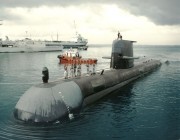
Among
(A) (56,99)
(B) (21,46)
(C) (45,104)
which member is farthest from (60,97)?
(B) (21,46)

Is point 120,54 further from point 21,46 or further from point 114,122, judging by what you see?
point 21,46

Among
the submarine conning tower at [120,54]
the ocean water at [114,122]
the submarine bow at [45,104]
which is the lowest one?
the ocean water at [114,122]

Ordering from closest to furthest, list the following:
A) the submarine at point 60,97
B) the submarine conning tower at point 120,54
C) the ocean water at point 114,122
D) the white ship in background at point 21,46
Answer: the ocean water at point 114,122, the submarine at point 60,97, the submarine conning tower at point 120,54, the white ship in background at point 21,46

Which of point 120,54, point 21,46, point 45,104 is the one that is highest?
point 21,46

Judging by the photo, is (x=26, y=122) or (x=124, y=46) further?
(x=124, y=46)

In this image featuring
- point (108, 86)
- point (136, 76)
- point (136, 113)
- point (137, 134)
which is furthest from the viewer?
point (136, 76)

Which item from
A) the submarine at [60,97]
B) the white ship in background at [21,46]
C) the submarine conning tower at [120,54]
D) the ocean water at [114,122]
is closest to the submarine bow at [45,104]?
the submarine at [60,97]

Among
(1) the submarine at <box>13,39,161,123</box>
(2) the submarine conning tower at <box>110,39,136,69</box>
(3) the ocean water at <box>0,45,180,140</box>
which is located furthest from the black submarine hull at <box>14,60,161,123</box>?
(2) the submarine conning tower at <box>110,39,136,69</box>

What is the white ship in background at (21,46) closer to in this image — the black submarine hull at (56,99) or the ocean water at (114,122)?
the ocean water at (114,122)

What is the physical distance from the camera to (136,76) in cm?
3988

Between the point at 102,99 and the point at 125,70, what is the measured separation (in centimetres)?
961

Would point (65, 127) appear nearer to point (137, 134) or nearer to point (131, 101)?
point (137, 134)

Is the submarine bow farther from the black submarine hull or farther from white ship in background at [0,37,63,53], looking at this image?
Answer: white ship in background at [0,37,63,53]

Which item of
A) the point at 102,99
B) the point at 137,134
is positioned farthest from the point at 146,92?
the point at 137,134
